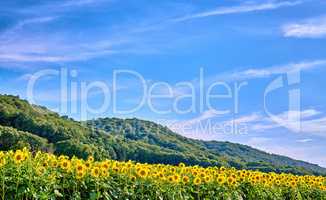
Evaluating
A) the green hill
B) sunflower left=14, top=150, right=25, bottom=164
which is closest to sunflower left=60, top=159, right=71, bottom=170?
sunflower left=14, top=150, right=25, bottom=164

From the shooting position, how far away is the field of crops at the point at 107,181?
308 inches

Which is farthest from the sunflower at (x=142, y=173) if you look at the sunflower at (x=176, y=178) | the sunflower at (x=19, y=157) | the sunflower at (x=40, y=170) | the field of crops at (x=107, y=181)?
the sunflower at (x=19, y=157)

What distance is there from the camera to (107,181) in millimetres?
8883

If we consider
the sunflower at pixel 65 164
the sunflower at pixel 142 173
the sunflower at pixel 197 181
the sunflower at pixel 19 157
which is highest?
the sunflower at pixel 19 157

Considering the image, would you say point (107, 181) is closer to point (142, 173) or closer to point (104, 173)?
point (104, 173)

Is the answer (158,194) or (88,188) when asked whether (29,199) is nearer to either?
(88,188)

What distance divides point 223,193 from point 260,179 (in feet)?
7.19

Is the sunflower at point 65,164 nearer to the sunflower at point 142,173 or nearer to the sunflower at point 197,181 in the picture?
the sunflower at point 142,173

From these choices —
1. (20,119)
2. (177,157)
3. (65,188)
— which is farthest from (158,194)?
(177,157)

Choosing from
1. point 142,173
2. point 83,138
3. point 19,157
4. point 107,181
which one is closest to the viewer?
point 19,157

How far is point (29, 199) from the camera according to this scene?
775 cm

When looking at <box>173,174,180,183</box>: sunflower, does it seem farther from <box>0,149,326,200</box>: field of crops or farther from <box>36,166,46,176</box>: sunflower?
<box>36,166,46,176</box>: sunflower

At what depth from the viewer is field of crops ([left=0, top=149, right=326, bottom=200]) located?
7824mm

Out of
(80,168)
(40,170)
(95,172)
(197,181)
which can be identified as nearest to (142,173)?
(95,172)
